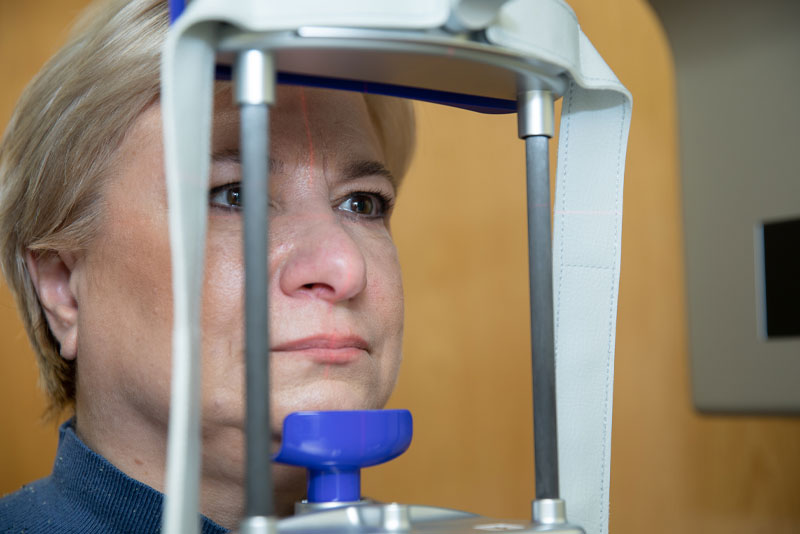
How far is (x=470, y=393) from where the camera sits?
5.61ft

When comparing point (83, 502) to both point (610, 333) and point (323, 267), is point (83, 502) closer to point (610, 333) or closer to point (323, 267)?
point (323, 267)

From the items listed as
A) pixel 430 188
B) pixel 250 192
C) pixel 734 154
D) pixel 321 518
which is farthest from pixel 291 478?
pixel 430 188

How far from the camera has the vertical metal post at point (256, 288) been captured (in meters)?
0.43

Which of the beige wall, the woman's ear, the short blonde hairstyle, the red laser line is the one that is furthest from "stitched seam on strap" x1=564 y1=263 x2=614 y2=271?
the beige wall

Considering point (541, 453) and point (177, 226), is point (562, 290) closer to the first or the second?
point (541, 453)

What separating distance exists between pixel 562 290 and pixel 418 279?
1113 mm

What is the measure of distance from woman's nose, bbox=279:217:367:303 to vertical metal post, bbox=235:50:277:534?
21cm

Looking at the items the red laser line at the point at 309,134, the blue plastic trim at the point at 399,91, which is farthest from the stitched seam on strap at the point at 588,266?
the red laser line at the point at 309,134

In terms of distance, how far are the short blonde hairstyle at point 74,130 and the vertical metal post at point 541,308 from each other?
371 mm

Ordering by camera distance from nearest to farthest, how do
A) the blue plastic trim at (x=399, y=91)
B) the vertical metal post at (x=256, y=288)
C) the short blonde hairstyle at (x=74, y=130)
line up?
the vertical metal post at (x=256, y=288), the blue plastic trim at (x=399, y=91), the short blonde hairstyle at (x=74, y=130)

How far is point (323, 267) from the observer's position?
66 centimetres

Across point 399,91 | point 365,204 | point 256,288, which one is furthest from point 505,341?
point 256,288

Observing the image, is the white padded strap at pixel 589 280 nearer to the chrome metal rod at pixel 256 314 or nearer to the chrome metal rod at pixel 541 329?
the chrome metal rod at pixel 541 329

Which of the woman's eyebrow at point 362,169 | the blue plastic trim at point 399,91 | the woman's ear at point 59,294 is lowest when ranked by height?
the woman's ear at point 59,294
